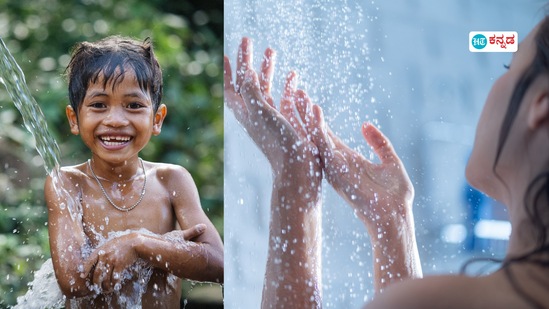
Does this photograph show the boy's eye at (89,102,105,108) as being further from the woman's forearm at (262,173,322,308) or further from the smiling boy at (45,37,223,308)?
the woman's forearm at (262,173,322,308)

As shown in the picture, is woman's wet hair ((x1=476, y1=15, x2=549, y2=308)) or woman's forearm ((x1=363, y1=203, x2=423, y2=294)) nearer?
woman's wet hair ((x1=476, y1=15, x2=549, y2=308))

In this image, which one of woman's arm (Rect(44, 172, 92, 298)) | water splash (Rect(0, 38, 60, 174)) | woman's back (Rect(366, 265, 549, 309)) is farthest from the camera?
water splash (Rect(0, 38, 60, 174))

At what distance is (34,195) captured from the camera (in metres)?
1.80

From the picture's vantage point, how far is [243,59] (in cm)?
178

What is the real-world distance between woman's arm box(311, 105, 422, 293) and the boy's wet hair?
1.14 feet

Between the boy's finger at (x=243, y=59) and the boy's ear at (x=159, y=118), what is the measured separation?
17 cm

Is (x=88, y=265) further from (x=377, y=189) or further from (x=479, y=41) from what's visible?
(x=479, y=41)

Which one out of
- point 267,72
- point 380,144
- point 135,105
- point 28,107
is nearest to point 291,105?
point 267,72

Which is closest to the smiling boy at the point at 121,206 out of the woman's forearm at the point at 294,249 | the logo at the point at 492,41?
the woman's forearm at the point at 294,249

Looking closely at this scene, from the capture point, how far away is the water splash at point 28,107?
180cm

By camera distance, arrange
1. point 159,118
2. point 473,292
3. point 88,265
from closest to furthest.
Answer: point 473,292
point 88,265
point 159,118

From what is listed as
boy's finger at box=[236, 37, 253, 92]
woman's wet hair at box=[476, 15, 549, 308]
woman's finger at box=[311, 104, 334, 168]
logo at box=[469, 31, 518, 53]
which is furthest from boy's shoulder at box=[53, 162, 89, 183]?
woman's wet hair at box=[476, 15, 549, 308]

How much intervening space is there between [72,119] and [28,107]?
0.43 ft

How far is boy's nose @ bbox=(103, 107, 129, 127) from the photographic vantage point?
1722mm
